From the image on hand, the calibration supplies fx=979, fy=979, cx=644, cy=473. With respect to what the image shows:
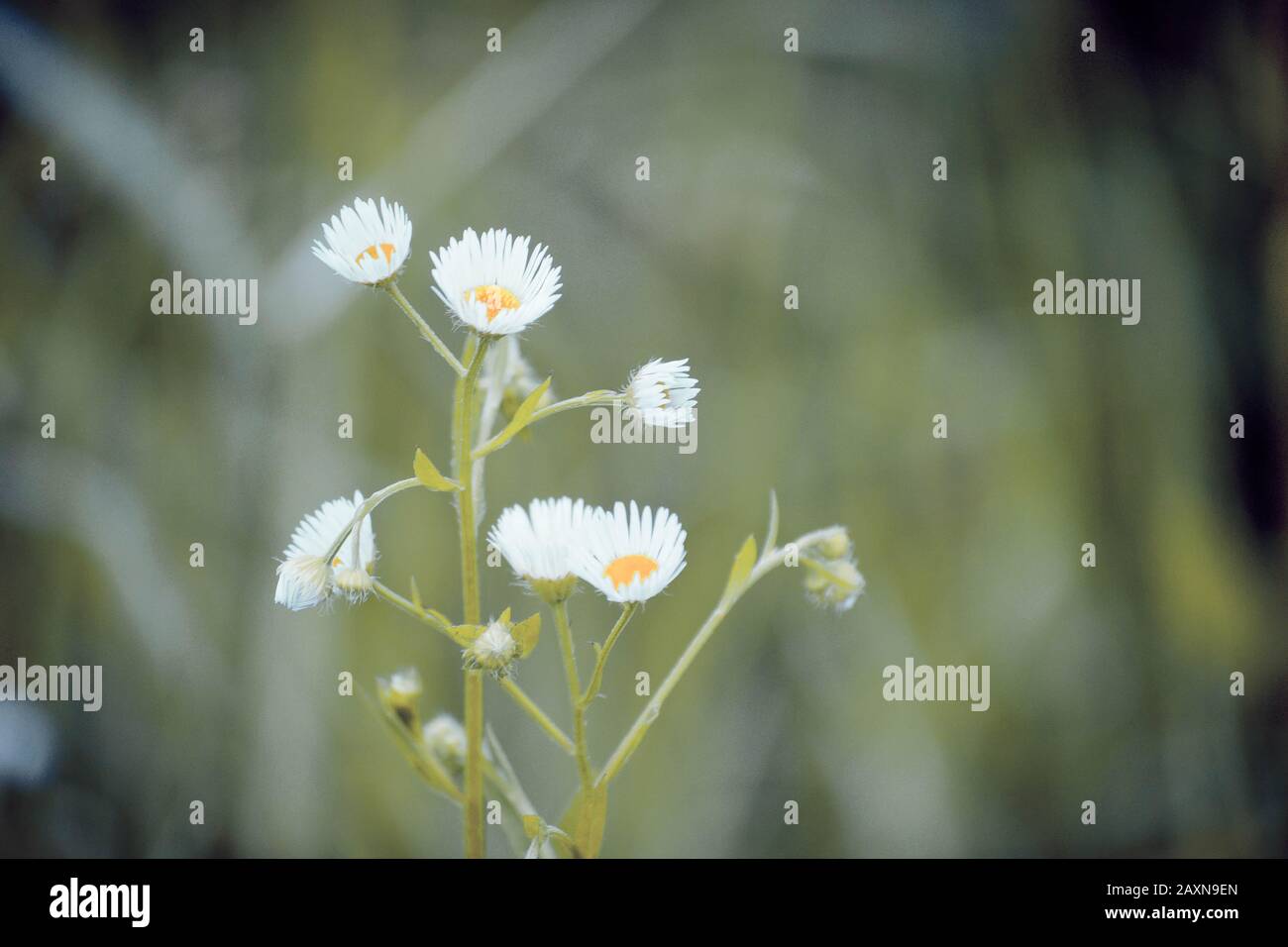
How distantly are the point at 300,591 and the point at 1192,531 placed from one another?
3.16 feet

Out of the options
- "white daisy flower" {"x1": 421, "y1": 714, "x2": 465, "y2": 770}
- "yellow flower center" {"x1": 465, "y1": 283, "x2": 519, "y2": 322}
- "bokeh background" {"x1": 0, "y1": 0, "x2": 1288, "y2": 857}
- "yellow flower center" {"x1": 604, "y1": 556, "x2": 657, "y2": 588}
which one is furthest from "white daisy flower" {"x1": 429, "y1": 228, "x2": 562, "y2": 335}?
"bokeh background" {"x1": 0, "y1": 0, "x2": 1288, "y2": 857}

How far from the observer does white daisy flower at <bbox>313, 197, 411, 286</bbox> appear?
0.39 meters

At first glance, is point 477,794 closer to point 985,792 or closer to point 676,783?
point 676,783

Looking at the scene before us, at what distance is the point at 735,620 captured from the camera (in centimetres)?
108

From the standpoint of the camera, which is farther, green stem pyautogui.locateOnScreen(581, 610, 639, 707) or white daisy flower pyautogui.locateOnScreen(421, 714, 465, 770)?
white daisy flower pyautogui.locateOnScreen(421, 714, 465, 770)

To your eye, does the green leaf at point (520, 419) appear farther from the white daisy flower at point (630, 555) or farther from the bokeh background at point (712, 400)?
the bokeh background at point (712, 400)

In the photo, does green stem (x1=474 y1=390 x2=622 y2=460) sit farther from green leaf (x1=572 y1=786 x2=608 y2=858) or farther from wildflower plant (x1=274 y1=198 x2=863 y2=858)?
green leaf (x1=572 y1=786 x2=608 y2=858)

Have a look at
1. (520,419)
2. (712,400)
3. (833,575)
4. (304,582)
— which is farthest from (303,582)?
(712,400)

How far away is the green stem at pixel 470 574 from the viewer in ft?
1.28

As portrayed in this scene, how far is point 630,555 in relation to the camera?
1.30 feet

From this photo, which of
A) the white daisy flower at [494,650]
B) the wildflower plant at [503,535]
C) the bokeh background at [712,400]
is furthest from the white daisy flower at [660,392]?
the bokeh background at [712,400]

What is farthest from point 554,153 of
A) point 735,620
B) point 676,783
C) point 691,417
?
point 691,417

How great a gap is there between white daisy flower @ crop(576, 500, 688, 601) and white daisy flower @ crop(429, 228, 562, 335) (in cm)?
9

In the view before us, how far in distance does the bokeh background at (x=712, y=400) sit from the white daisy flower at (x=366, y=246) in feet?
1.98
